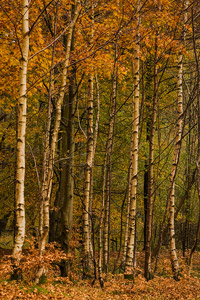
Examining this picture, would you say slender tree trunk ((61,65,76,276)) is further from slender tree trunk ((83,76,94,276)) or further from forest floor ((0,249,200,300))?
forest floor ((0,249,200,300))

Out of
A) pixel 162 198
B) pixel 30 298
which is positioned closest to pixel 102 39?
pixel 30 298

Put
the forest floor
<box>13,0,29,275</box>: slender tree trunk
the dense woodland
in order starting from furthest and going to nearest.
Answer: the dense woodland < the forest floor < <box>13,0,29,275</box>: slender tree trunk

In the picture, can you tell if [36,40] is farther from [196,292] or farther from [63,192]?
[196,292]

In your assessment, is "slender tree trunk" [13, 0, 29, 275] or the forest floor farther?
the forest floor

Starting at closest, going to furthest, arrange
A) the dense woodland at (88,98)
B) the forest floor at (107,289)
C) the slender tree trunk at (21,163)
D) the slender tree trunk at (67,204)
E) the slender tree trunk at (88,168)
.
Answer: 1. the slender tree trunk at (21,163)
2. the forest floor at (107,289)
3. the dense woodland at (88,98)
4. the slender tree trunk at (88,168)
5. the slender tree trunk at (67,204)

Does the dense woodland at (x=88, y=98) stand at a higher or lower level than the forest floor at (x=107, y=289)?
higher

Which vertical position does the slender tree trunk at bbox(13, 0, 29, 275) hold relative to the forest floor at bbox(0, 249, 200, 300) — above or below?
above

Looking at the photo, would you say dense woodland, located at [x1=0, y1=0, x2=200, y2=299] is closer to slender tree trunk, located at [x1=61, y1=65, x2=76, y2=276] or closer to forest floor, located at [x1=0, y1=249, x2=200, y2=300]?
slender tree trunk, located at [x1=61, y1=65, x2=76, y2=276]

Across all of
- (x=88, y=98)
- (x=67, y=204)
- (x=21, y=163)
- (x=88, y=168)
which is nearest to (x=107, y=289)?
(x=67, y=204)

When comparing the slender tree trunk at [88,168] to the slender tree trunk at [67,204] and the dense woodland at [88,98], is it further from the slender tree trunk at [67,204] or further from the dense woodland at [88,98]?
the slender tree trunk at [67,204]

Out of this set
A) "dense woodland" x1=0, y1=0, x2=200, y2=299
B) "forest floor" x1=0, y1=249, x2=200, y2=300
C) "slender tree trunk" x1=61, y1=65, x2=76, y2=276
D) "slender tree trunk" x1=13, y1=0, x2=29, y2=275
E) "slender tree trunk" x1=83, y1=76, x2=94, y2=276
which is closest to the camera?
"slender tree trunk" x1=13, y1=0, x2=29, y2=275

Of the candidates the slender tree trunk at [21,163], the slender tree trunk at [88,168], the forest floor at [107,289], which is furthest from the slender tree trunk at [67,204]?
the slender tree trunk at [21,163]

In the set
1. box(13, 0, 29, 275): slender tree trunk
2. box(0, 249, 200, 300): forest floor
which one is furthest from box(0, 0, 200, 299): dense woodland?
box(0, 249, 200, 300): forest floor

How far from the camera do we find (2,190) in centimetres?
1256
